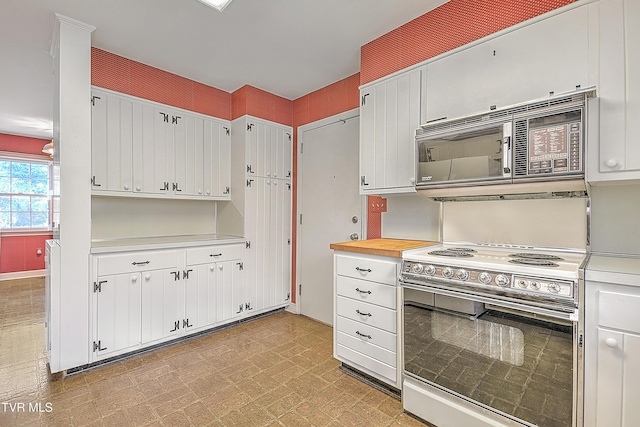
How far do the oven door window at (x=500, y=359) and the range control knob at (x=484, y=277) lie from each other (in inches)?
6.1

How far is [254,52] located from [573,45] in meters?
2.39

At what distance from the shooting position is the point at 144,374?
238cm

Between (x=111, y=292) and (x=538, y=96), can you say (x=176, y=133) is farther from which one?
(x=538, y=96)

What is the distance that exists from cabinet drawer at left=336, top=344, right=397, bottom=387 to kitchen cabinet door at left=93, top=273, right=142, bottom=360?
1.80 meters

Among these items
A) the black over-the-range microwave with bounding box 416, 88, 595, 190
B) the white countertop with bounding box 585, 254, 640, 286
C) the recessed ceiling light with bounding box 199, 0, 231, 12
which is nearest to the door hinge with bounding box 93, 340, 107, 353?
the recessed ceiling light with bounding box 199, 0, 231, 12

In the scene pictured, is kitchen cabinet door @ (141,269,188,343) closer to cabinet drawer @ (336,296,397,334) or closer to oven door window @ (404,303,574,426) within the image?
cabinet drawer @ (336,296,397,334)

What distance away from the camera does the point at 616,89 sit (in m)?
1.51

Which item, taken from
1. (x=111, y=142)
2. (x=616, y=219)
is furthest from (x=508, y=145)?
(x=111, y=142)

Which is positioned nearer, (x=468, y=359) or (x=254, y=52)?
(x=468, y=359)

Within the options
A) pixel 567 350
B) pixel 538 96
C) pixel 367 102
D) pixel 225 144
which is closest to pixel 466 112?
pixel 538 96

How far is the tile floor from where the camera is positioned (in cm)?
187

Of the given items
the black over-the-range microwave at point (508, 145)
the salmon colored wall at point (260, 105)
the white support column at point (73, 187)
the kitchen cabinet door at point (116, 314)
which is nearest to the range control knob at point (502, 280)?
the black over-the-range microwave at point (508, 145)

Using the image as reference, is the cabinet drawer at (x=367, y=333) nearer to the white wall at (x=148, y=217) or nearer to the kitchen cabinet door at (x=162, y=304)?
the kitchen cabinet door at (x=162, y=304)

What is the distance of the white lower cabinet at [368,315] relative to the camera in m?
2.05
